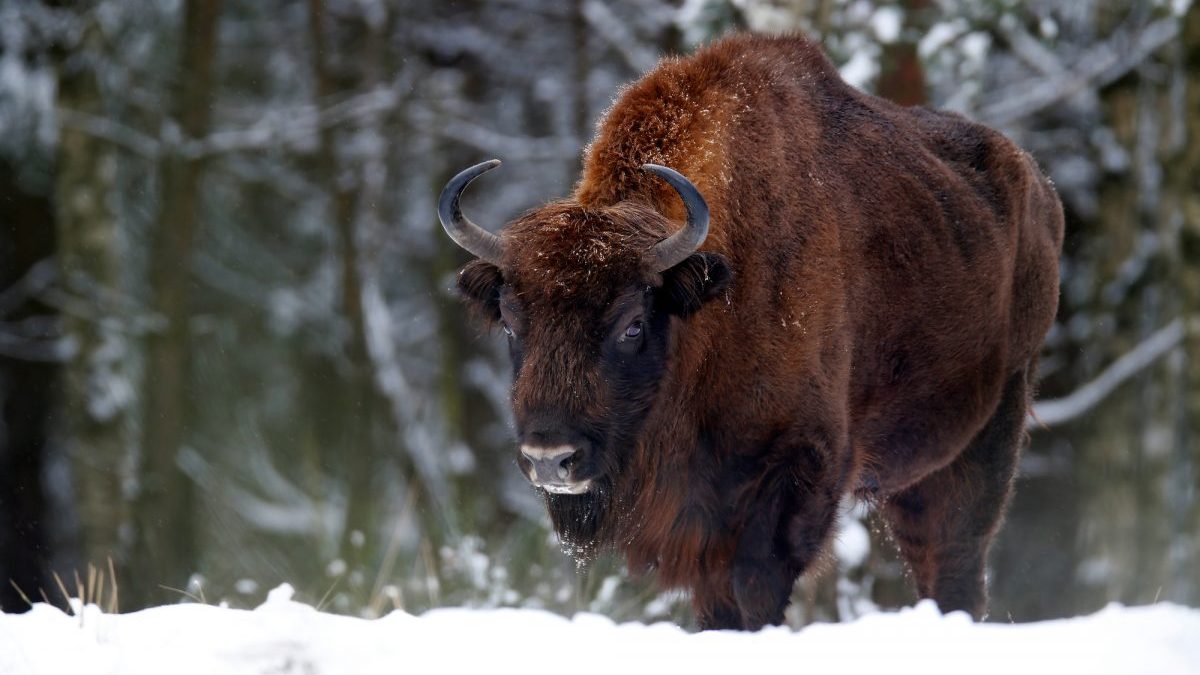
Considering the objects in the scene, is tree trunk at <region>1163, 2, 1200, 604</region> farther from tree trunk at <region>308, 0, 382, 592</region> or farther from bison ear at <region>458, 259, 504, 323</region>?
tree trunk at <region>308, 0, 382, 592</region>

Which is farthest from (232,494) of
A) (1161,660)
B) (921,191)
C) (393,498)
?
(1161,660)

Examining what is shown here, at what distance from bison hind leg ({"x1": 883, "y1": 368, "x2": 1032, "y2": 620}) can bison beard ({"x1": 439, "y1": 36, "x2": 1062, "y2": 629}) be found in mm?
320

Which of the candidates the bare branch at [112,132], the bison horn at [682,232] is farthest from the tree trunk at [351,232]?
the bison horn at [682,232]

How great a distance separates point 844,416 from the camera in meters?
5.42

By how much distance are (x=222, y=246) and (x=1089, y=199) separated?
10326 mm

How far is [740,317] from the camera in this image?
5.25m

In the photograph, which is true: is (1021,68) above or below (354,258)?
above

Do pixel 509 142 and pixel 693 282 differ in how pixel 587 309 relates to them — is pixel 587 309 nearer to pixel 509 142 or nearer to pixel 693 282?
pixel 693 282

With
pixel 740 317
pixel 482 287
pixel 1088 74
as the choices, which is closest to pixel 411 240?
pixel 1088 74

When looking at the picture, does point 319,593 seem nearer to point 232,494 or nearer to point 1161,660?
point 1161,660

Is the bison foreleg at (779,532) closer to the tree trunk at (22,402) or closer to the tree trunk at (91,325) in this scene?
the tree trunk at (91,325)

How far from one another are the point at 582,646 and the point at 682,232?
1724mm

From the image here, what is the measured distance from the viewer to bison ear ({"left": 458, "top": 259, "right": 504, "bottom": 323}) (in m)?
5.18

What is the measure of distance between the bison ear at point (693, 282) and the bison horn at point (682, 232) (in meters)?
0.06
